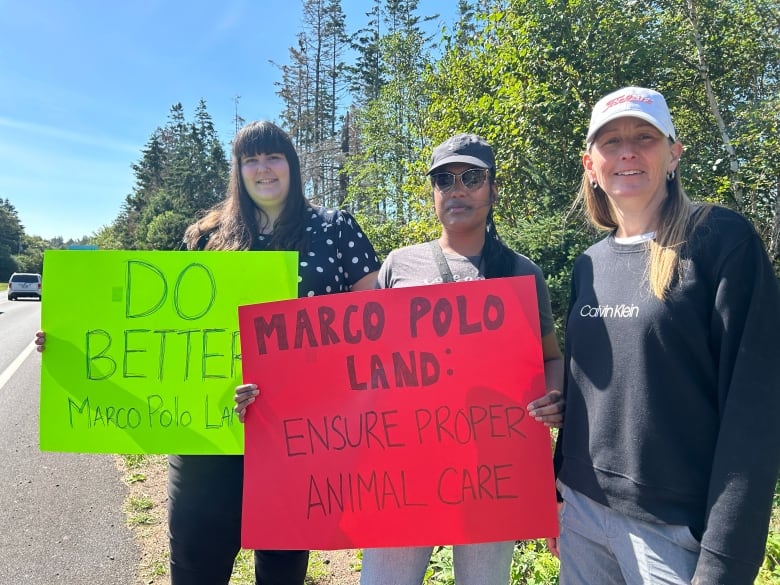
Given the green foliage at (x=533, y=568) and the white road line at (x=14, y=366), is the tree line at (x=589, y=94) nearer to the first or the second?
the green foliage at (x=533, y=568)

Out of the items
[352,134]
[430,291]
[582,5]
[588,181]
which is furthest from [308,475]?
[352,134]

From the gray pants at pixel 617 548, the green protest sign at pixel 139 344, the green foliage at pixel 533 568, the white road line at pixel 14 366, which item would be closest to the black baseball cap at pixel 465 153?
the green protest sign at pixel 139 344

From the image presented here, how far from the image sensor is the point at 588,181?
178 centimetres

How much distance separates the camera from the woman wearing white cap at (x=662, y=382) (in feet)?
4.09

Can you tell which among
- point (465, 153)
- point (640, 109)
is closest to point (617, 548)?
point (640, 109)

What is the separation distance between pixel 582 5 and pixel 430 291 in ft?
24.1

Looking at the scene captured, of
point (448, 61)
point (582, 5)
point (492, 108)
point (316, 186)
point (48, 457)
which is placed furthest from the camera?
point (316, 186)

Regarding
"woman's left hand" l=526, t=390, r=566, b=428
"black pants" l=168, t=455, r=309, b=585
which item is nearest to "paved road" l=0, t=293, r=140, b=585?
"black pants" l=168, t=455, r=309, b=585

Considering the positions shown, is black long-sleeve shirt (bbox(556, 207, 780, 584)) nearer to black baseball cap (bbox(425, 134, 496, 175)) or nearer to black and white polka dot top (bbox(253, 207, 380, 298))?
black baseball cap (bbox(425, 134, 496, 175))

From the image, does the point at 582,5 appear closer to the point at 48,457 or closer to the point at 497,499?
the point at 497,499

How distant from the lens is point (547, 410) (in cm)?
172

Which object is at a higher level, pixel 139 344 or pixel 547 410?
pixel 139 344

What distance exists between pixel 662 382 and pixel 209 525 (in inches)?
70.8

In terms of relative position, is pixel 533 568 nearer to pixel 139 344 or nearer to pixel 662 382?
pixel 662 382
